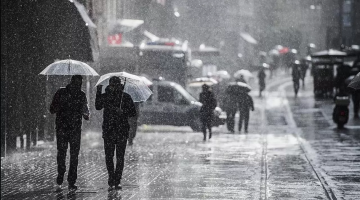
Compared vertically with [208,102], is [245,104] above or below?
below

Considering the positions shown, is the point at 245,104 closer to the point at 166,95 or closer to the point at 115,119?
the point at 166,95

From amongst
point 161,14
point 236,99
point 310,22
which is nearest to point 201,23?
point 161,14

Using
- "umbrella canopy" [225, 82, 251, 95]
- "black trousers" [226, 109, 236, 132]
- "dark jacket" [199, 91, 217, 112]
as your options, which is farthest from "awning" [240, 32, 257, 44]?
"dark jacket" [199, 91, 217, 112]

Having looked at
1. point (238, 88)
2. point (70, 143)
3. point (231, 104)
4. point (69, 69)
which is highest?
point (69, 69)

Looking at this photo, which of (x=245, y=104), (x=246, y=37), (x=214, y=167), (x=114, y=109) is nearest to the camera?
(x=114, y=109)

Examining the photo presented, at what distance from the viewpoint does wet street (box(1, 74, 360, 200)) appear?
1348 centimetres

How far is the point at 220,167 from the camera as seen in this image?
55.8 feet

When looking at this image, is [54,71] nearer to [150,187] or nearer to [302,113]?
[150,187]

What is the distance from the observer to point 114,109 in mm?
13773

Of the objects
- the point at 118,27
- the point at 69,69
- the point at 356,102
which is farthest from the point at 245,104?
the point at 69,69

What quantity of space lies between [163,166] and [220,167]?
1136 mm

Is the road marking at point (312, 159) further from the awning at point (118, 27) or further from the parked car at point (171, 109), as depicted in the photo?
the awning at point (118, 27)

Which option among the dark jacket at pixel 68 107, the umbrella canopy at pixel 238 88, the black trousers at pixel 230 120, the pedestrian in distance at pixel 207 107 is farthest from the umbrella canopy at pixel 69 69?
the black trousers at pixel 230 120

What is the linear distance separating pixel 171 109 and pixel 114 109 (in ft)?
48.1
